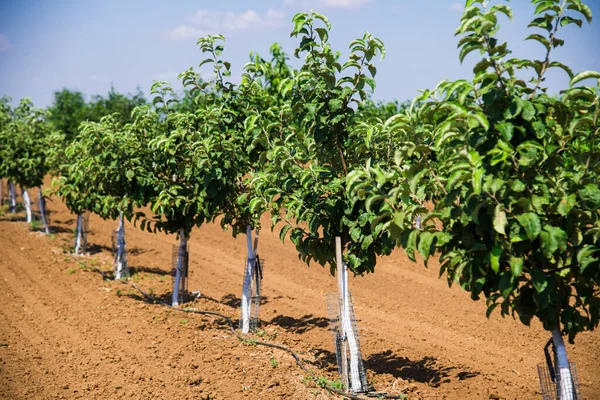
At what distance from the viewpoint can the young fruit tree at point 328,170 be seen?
259 inches

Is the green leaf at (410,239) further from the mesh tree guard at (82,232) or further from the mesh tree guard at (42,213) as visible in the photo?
the mesh tree guard at (42,213)

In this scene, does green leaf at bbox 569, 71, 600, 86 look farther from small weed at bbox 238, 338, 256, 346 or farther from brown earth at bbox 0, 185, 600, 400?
small weed at bbox 238, 338, 256, 346

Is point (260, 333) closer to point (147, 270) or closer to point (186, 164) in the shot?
point (186, 164)

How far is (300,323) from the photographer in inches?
421

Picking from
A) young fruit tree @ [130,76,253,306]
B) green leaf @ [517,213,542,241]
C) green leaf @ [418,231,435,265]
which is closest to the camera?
green leaf @ [517,213,542,241]

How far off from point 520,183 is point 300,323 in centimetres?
701

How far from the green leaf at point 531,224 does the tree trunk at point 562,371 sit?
1.12 meters

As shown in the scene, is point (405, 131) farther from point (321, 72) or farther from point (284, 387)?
point (284, 387)

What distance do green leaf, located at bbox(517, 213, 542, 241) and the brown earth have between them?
346 cm

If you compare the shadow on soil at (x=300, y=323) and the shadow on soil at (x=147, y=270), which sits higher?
the shadow on soil at (x=300, y=323)

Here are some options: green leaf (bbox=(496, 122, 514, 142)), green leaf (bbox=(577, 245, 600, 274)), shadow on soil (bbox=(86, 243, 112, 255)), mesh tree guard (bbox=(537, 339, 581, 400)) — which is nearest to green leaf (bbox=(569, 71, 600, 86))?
green leaf (bbox=(496, 122, 514, 142))

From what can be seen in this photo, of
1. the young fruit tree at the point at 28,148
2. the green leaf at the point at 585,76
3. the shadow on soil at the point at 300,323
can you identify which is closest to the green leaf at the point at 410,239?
the green leaf at the point at 585,76

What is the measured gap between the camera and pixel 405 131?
5.16m

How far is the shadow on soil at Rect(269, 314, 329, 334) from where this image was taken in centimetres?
1034
